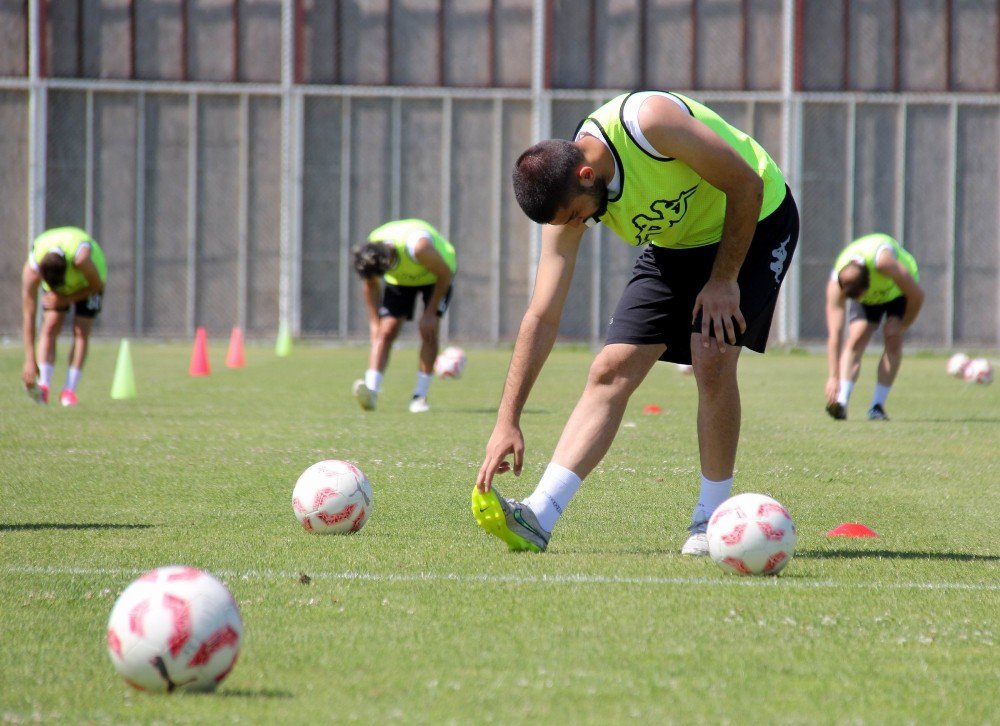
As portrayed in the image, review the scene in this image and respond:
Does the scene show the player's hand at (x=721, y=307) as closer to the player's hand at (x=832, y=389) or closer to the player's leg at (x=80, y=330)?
the player's hand at (x=832, y=389)

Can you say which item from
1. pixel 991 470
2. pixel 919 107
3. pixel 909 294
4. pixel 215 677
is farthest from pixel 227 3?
pixel 215 677

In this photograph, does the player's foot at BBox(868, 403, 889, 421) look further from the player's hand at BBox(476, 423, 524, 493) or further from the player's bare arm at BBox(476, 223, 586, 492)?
the player's hand at BBox(476, 423, 524, 493)

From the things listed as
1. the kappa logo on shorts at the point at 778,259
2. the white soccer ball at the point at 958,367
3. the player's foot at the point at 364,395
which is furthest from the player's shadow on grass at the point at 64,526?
the white soccer ball at the point at 958,367

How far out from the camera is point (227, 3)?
30.1 m

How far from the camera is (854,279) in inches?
505

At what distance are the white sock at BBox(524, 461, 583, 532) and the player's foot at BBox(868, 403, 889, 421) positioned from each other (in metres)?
7.88

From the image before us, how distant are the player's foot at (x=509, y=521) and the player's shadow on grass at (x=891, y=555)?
3.60 feet

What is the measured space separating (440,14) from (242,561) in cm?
2602

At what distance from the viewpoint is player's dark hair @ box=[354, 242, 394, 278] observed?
42.8 ft

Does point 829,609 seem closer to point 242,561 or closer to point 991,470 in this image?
point 242,561

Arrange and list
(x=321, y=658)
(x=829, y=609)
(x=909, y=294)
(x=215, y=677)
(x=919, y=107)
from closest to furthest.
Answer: (x=215, y=677), (x=321, y=658), (x=829, y=609), (x=909, y=294), (x=919, y=107)

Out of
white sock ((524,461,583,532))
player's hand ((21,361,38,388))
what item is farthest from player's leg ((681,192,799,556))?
player's hand ((21,361,38,388))

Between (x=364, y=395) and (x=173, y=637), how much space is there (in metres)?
9.50

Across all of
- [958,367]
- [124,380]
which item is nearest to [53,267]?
[124,380]
